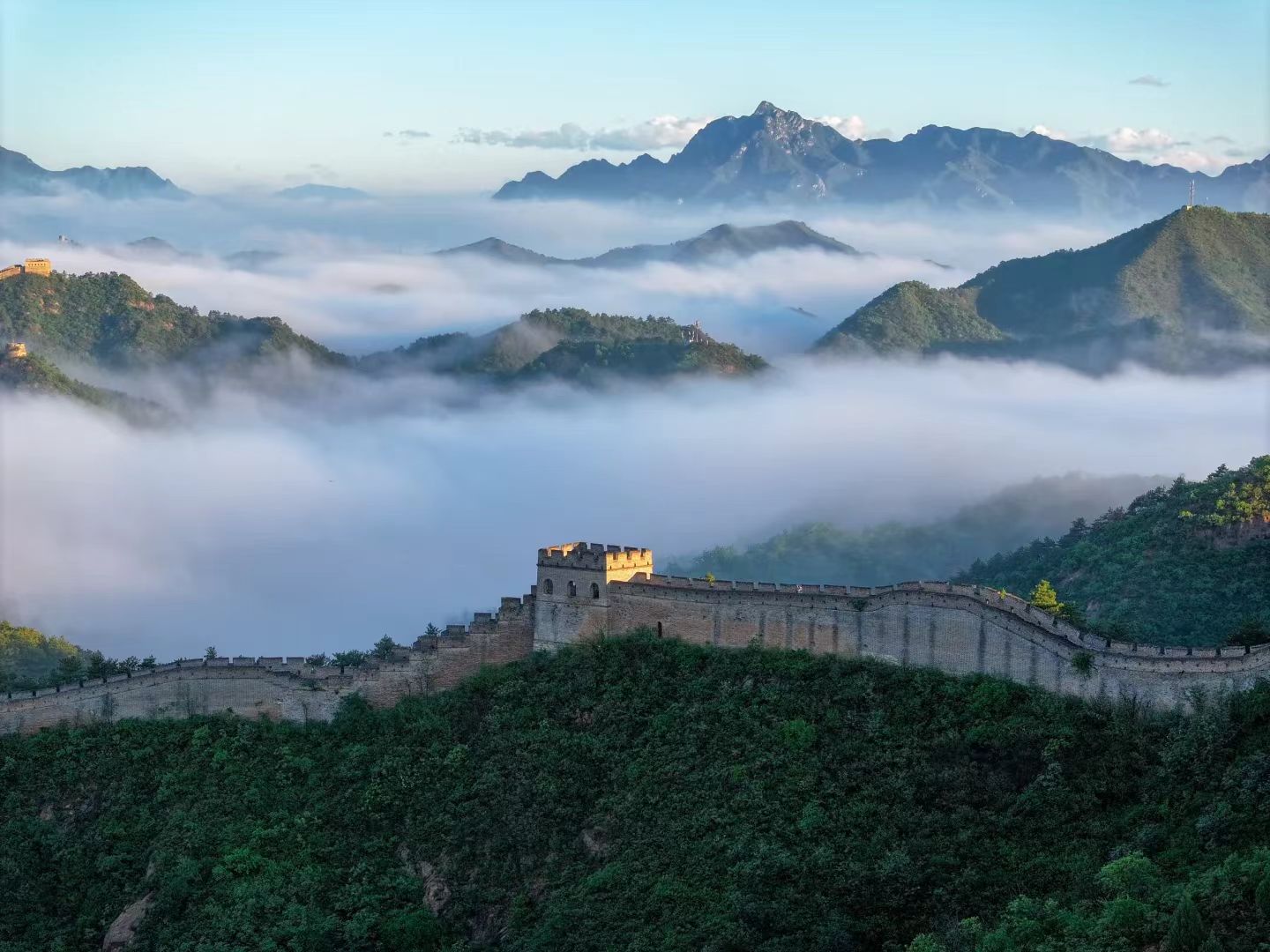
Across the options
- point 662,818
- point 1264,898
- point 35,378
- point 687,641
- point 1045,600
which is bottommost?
point 662,818

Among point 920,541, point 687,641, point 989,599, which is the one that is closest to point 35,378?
point 920,541

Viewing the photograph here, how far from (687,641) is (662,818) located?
8670 millimetres

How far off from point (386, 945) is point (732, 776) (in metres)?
11.0

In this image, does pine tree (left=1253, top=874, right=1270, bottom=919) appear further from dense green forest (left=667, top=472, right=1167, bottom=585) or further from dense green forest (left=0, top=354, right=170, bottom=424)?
dense green forest (left=0, top=354, right=170, bottom=424)

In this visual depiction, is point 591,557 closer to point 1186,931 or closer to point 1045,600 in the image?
point 1045,600

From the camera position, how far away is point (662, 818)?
63.8 meters

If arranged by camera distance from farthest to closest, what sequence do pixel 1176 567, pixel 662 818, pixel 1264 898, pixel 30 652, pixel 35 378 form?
pixel 35 378 → pixel 30 652 → pixel 1176 567 → pixel 662 818 → pixel 1264 898

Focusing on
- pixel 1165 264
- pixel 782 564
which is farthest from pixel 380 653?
pixel 1165 264

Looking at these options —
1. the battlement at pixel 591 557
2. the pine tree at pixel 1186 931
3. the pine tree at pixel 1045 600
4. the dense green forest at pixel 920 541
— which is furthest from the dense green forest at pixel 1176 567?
the dense green forest at pixel 920 541

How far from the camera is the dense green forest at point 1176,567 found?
87062 mm

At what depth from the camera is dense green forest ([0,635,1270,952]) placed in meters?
54.4

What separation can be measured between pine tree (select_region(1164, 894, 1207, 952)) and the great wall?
1215 centimetres

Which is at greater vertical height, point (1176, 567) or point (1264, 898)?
point (1176, 567)

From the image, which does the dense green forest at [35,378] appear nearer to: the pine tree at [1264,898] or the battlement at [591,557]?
the battlement at [591,557]
